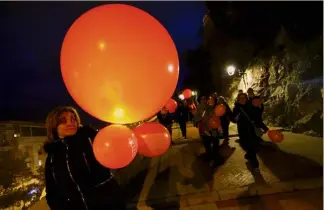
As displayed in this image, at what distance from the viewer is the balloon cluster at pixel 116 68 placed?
8.14ft

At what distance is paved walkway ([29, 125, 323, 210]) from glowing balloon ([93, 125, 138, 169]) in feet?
9.11

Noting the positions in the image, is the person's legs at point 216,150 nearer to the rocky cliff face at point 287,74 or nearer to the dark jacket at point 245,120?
the dark jacket at point 245,120

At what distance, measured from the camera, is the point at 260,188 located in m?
5.05

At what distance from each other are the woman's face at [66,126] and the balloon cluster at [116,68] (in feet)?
0.70

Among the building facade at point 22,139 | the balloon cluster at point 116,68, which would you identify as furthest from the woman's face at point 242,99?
the building facade at point 22,139

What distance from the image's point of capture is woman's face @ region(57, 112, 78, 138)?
8.05ft

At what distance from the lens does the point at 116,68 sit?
2.47m

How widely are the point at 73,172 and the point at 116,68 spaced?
3.00 feet

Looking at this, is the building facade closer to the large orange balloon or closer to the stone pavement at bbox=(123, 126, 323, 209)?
the stone pavement at bbox=(123, 126, 323, 209)

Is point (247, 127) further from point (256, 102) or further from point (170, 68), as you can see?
point (170, 68)

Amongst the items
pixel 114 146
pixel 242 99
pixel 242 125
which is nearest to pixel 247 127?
pixel 242 125

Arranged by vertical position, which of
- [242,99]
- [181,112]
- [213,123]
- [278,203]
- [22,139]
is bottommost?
[22,139]

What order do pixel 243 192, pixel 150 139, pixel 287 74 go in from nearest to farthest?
pixel 150 139
pixel 243 192
pixel 287 74

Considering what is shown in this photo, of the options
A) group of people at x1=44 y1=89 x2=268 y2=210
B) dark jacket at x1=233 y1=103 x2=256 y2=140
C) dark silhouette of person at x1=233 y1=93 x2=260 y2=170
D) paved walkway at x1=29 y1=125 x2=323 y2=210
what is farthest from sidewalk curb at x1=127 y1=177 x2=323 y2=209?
group of people at x1=44 y1=89 x2=268 y2=210
